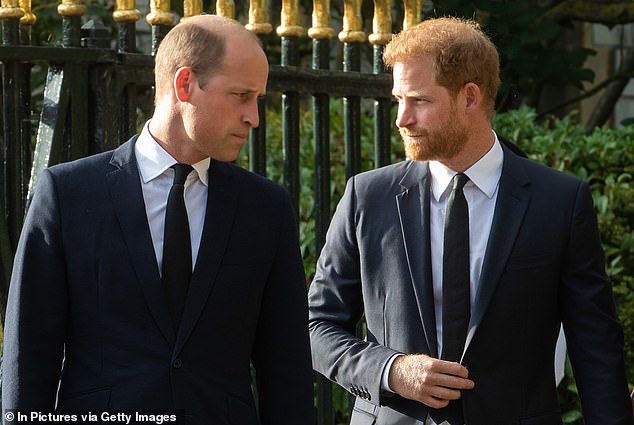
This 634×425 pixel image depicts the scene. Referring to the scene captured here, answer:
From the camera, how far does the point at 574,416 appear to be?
619 centimetres

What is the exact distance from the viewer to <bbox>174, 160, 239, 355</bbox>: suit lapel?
11.0ft

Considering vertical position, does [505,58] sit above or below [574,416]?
above

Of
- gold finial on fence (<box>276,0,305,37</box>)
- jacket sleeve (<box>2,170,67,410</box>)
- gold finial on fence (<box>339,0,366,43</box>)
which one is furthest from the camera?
gold finial on fence (<box>339,0,366,43</box>)

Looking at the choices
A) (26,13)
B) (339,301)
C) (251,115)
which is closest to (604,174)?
(339,301)

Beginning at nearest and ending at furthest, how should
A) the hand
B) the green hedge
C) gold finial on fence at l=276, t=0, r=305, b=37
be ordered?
the hand
gold finial on fence at l=276, t=0, r=305, b=37
the green hedge

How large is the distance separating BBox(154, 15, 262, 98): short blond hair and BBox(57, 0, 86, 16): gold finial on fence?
896 millimetres

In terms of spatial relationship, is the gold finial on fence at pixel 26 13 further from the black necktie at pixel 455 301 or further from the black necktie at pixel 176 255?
the black necktie at pixel 455 301

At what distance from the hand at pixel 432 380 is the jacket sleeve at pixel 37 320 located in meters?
0.99

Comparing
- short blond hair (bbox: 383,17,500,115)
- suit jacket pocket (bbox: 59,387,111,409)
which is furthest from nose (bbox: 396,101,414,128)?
suit jacket pocket (bbox: 59,387,111,409)

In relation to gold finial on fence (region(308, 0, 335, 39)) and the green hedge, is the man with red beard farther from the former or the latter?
the green hedge

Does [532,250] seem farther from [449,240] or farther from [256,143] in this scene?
[256,143]

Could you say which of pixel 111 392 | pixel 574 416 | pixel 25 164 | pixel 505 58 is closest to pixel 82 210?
pixel 111 392

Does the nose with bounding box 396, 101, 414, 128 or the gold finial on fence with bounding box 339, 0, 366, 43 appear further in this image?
the gold finial on fence with bounding box 339, 0, 366, 43

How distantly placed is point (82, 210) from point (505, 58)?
5.12m
